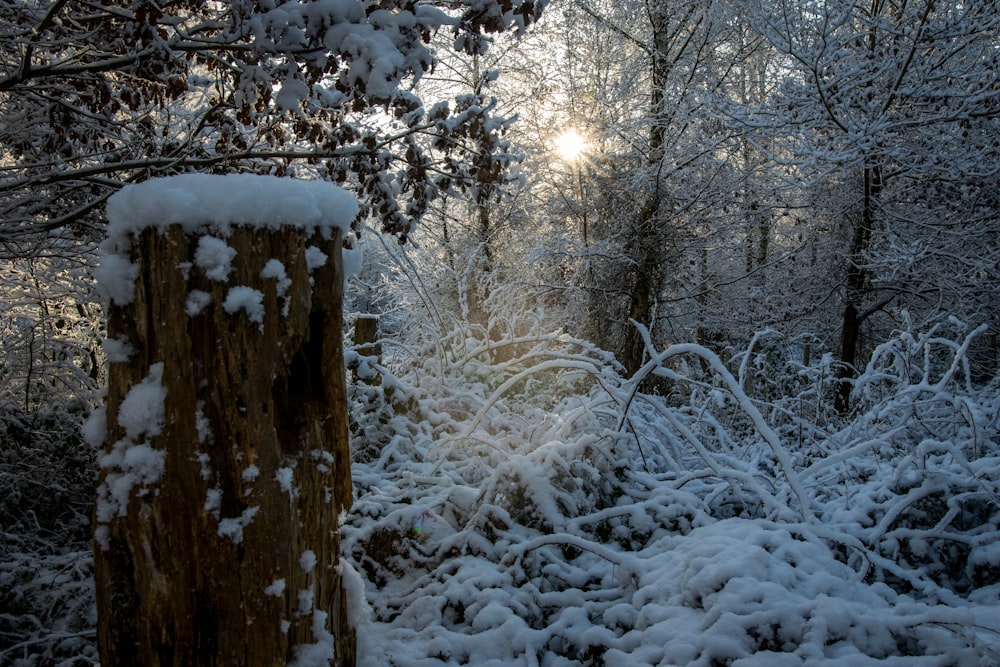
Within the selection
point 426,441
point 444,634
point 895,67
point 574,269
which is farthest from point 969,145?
point 444,634

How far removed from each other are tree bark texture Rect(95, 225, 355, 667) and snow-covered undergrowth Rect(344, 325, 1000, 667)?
2.32 feet

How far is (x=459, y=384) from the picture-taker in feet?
17.0

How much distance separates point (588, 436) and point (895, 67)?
281 inches

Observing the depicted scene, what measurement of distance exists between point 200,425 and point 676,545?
1975 mm

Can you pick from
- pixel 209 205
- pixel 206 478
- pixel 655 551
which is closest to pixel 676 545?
pixel 655 551

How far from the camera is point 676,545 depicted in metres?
2.50

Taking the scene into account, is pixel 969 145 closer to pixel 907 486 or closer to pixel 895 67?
pixel 895 67

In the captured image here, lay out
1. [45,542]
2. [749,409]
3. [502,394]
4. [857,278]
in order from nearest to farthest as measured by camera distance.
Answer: [749,409] < [502,394] < [45,542] < [857,278]

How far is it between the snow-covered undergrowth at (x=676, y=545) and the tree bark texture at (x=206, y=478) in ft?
2.32

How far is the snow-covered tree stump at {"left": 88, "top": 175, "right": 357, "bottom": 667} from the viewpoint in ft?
4.78

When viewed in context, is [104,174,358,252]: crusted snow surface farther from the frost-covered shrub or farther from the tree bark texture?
the frost-covered shrub

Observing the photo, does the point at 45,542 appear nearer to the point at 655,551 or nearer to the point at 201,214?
the point at 201,214

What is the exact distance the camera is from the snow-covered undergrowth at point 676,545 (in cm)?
177

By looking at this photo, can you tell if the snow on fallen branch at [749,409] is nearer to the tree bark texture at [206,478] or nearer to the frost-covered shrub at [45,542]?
the tree bark texture at [206,478]
